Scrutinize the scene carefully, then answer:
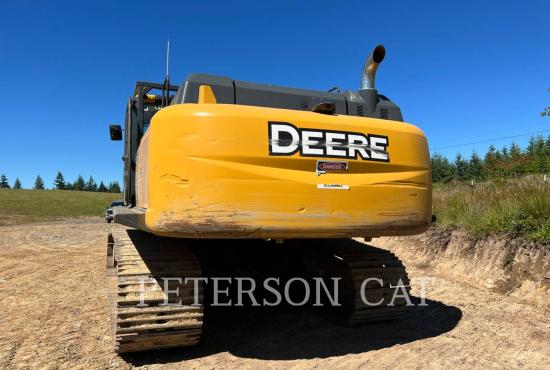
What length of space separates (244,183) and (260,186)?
0.38 feet

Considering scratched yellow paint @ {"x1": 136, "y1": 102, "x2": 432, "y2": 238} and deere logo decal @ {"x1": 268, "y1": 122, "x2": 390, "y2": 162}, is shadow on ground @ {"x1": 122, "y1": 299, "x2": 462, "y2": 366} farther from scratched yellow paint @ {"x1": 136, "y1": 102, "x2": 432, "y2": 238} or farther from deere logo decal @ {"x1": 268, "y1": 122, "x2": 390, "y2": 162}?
deere logo decal @ {"x1": 268, "y1": 122, "x2": 390, "y2": 162}

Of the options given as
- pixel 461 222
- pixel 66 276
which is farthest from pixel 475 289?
pixel 66 276

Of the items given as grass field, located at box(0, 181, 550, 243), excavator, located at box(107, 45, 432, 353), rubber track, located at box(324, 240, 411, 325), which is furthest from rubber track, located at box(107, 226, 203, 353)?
grass field, located at box(0, 181, 550, 243)

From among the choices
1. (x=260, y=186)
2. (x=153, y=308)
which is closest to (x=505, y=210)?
(x=260, y=186)

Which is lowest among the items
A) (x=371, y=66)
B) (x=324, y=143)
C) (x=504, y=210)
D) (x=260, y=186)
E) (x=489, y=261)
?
(x=489, y=261)

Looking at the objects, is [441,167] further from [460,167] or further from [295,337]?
[295,337]

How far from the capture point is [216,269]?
545 centimetres

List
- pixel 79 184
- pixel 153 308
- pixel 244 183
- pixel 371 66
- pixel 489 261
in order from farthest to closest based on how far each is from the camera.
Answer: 1. pixel 79 184
2. pixel 489 261
3. pixel 371 66
4. pixel 153 308
5. pixel 244 183

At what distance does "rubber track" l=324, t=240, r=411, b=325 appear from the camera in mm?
4344

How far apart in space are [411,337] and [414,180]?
5.03 ft

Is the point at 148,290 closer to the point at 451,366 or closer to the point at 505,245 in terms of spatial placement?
the point at 451,366

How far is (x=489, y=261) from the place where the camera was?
21.4ft

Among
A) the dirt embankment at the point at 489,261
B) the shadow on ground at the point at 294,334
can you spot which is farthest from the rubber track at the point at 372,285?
the dirt embankment at the point at 489,261

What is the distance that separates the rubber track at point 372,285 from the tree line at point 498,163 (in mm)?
44947
